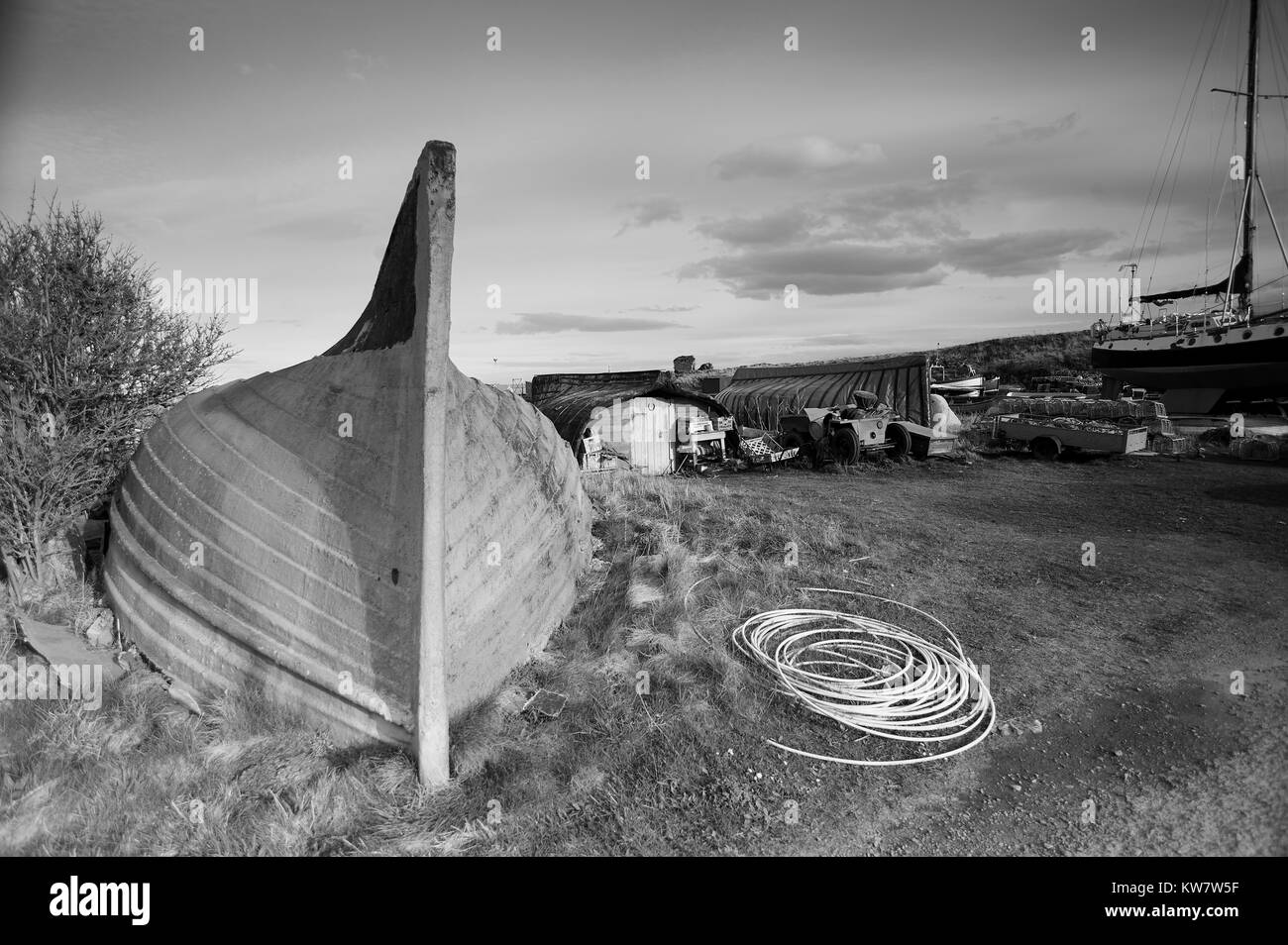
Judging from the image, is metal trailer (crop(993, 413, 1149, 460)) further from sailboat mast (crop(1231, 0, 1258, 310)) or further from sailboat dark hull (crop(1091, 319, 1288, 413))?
sailboat mast (crop(1231, 0, 1258, 310))

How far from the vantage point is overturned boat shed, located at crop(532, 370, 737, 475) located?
53.3 ft

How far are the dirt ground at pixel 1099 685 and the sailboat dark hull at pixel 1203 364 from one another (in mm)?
18773

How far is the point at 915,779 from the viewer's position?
15.7ft

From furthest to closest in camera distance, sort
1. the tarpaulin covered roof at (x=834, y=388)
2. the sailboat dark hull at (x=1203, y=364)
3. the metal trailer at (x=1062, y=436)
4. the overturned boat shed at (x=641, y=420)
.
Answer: the sailboat dark hull at (x=1203, y=364)
the tarpaulin covered roof at (x=834, y=388)
the metal trailer at (x=1062, y=436)
the overturned boat shed at (x=641, y=420)

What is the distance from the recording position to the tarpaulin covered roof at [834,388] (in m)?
22.2

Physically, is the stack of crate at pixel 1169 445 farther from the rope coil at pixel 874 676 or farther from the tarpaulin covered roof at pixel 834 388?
the rope coil at pixel 874 676

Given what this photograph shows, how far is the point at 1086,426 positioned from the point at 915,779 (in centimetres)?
1727

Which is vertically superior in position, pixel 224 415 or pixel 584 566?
pixel 224 415

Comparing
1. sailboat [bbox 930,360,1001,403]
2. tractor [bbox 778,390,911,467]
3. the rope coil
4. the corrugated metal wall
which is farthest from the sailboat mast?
the rope coil

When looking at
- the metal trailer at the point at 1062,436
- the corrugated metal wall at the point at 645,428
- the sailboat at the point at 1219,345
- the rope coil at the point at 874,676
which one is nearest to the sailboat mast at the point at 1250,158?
the sailboat at the point at 1219,345

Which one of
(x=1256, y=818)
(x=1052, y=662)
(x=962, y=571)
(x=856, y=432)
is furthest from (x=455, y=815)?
(x=856, y=432)

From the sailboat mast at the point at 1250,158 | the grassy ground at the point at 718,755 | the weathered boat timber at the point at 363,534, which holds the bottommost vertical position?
the grassy ground at the point at 718,755
